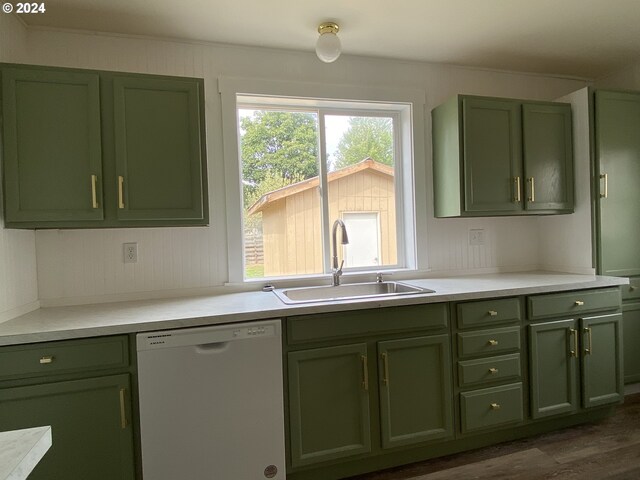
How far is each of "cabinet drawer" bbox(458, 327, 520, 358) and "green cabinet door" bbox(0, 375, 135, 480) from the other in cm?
170

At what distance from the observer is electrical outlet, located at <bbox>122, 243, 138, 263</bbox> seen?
2221mm

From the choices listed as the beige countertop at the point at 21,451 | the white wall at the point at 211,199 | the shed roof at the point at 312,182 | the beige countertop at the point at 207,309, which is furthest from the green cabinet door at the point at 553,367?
the beige countertop at the point at 21,451

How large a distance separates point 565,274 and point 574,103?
1206 mm

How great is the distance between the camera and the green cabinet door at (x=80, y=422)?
60.7 inches

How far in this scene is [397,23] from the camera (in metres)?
2.22

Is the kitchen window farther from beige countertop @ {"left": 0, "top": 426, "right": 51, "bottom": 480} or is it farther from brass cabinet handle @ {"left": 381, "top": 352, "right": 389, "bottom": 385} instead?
beige countertop @ {"left": 0, "top": 426, "right": 51, "bottom": 480}

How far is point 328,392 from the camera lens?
6.27 ft

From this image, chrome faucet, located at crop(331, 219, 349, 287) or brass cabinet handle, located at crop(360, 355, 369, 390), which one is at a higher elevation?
chrome faucet, located at crop(331, 219, 349, 287)

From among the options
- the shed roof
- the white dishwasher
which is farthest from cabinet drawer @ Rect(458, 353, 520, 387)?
the shed roof

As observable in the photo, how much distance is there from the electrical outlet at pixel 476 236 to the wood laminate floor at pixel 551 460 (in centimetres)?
132

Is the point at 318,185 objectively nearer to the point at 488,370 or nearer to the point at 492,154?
the point at 492,154

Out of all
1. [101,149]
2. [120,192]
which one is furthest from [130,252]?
[101,149]

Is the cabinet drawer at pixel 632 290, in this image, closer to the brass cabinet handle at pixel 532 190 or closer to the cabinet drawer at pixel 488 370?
the brass cabinet handle at pixel 532 190

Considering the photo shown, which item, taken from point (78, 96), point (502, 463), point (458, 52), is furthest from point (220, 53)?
point (502, 463)
